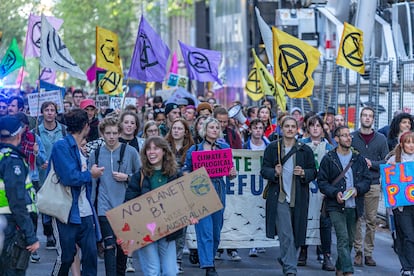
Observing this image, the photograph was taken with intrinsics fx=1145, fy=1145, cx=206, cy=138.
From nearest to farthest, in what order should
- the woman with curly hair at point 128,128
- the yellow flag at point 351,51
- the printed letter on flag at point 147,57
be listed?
1. the woman with curly hair at point 128,128
2. the yellow flag at point 351,51
3. the printed letter on flag at point 147,57

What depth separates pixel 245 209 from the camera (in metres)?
13.5

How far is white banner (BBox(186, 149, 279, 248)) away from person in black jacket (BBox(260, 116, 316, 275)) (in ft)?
3.27

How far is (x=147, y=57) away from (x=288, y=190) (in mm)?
6002

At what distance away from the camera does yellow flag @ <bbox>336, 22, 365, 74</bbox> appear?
17.5 m

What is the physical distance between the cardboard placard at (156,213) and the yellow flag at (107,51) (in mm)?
9234

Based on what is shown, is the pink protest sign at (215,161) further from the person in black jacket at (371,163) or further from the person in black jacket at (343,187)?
the person in black jacket at (371,163)

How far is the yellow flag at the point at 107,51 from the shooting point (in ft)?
61.9

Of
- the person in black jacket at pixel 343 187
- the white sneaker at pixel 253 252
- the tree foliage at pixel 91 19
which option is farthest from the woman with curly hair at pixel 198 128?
the tree foliage at pixel 91 19

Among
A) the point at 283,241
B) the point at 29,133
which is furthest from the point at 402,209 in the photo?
the point at 29,133

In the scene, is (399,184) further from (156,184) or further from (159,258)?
(159,258)

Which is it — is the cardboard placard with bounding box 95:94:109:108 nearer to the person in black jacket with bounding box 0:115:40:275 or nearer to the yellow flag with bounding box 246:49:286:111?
the yellow flag with bounding box 246:49:286:111

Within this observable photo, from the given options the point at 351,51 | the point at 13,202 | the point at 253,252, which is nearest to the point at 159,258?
the point at 13,202

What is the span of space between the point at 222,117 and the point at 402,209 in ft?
11.5

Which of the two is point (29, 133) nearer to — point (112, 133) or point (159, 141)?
point (112, 133)
